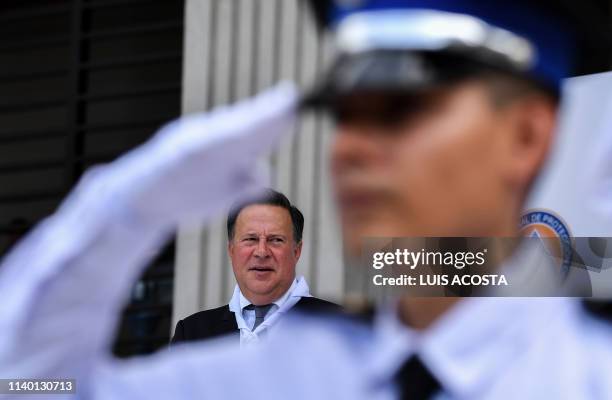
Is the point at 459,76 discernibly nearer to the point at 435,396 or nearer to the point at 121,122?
the point at 435,396

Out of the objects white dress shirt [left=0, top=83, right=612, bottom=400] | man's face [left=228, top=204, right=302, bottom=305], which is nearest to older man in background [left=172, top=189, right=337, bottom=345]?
man's face [left=228, top=204, right=302, bottom=305]

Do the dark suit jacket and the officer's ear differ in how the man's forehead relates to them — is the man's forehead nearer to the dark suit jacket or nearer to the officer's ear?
the dark suit jacket

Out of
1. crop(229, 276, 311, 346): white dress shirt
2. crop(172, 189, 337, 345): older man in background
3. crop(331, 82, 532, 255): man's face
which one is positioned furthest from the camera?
crop(172, 189, 337, 345): older man in background

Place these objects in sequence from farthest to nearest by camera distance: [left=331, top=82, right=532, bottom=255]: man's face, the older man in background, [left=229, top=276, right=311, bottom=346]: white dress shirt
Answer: the older man in background, [left=229, top=276, right=311, bottom=346]: white dress shirt, [left=331, top=82, right=532, bottom=255]: man's face

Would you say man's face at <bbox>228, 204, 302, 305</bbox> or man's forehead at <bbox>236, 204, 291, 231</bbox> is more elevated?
man's forehead at <bbox>236, 204, 291, 231</bbox>

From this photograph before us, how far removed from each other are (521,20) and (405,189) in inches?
7.3

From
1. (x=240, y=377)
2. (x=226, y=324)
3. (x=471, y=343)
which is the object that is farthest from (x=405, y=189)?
(x=226, y=324)

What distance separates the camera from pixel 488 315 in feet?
3.08

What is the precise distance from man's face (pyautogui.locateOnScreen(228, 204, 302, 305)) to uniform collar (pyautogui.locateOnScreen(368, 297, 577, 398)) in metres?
1.44

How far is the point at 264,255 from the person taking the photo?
2.42 meters

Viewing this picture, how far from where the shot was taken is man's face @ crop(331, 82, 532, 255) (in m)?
0.90

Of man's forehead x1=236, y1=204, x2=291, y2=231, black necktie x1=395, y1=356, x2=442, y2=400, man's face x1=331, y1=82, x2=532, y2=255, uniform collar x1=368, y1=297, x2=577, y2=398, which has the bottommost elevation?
black necktie x1=395, y1=356, x2=442, y2=400

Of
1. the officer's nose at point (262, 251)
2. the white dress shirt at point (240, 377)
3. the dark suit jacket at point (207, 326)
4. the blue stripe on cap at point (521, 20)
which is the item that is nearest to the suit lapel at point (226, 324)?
the dark suit jacket at point (207, 326)

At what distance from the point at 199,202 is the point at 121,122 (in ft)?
16.6
